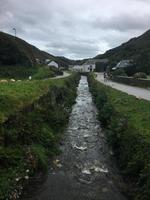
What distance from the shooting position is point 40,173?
12.3 m

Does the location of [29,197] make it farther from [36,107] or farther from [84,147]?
[36,107]

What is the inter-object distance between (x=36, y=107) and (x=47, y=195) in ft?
25.9

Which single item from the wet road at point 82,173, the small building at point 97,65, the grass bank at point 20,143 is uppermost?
the grass bank at point 20,143

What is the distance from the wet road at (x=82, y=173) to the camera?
1068 centimetres

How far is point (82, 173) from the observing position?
12.6 metres

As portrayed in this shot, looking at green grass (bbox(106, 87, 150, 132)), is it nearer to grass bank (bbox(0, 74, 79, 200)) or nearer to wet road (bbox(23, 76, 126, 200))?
wet road (bbox(23, 76, 126, 200))

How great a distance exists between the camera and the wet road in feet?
35.0

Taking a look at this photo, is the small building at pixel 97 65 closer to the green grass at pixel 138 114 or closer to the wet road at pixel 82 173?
the green grass at pixel 138 114

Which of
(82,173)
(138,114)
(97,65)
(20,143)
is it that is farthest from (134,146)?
(97,65)

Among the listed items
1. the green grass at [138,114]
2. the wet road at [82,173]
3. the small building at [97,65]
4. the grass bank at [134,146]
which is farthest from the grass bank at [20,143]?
the small building at [97,65]

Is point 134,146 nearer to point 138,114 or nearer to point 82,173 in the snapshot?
point 82,173

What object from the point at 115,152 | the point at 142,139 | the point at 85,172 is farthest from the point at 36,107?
the point at 142,139

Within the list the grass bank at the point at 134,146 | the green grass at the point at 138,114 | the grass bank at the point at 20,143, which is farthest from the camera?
the green grass at the point at 138,114

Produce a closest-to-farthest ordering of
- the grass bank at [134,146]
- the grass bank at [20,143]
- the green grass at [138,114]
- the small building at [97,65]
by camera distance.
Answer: the grass bank at [134,146] → the grass bank at [20,143] → the green grass at [138,114] → the small building at [97,65]
